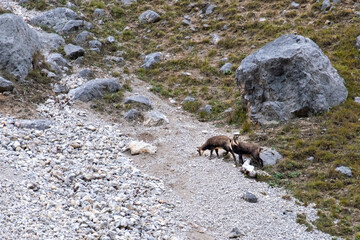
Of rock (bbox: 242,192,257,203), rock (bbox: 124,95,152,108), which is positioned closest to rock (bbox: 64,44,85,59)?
rock (bbox: 124,95,152,108)

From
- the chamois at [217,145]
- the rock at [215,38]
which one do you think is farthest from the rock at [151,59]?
the chamois at [217,145]

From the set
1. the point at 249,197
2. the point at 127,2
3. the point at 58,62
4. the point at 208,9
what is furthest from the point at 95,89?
the point at 127,2

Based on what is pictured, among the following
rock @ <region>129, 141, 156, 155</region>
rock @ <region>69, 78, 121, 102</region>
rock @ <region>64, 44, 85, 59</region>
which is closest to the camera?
rock @ <region>129, 141, 156, 155</region>

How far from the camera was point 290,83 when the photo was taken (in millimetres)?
18719

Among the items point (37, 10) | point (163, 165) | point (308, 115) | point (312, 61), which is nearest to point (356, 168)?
point (308, 115)

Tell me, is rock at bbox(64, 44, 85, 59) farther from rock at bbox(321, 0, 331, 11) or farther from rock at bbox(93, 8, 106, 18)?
rock at bbox(321, 0, 331, 11)

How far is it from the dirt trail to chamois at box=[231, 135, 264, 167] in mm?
628

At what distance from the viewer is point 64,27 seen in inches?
1062

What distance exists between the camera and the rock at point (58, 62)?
22.4 metres

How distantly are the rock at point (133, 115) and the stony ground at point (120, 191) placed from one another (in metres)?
1.37

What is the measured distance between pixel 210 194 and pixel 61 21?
1909cm

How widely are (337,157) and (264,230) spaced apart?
5331 mm

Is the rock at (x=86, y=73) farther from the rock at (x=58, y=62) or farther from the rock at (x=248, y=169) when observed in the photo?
the rock at (x=248, y=169)

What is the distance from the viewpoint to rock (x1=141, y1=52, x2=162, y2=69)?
25453mm
